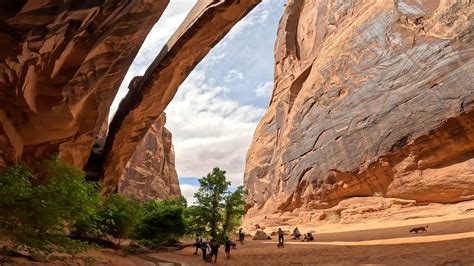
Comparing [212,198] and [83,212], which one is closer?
[83,212]

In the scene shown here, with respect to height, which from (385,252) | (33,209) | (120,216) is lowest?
(385,252)

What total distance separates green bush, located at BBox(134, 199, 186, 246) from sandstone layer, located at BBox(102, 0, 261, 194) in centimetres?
458

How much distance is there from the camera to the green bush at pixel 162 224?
1029 inches

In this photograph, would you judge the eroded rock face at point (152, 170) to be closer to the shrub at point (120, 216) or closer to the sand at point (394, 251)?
the shrub at point (120, 216)

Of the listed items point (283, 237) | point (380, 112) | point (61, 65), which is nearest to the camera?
point (61, 65)

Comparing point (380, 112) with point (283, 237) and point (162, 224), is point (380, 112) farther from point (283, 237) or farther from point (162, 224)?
point (162, 224)

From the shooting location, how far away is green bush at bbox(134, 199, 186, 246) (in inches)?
1029

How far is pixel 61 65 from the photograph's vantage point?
15203 millimetres

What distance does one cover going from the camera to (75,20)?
12406mm

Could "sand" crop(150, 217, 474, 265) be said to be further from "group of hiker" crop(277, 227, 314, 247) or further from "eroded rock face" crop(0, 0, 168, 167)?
"eroded rock face" crop(0, 0, 168, 167)

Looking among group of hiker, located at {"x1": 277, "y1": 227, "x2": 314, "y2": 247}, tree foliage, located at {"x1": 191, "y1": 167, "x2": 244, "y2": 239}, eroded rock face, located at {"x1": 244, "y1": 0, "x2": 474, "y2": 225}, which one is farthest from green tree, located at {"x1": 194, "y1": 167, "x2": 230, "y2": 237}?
eroded rock face, located at {"x1": 244, "y1": 0, "x2": 474, "y2": 225}

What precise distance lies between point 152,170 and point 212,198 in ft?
150

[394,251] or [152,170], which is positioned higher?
[152,170]

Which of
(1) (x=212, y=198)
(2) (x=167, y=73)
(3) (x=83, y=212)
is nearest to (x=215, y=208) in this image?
(1) (x=212, y=198)
